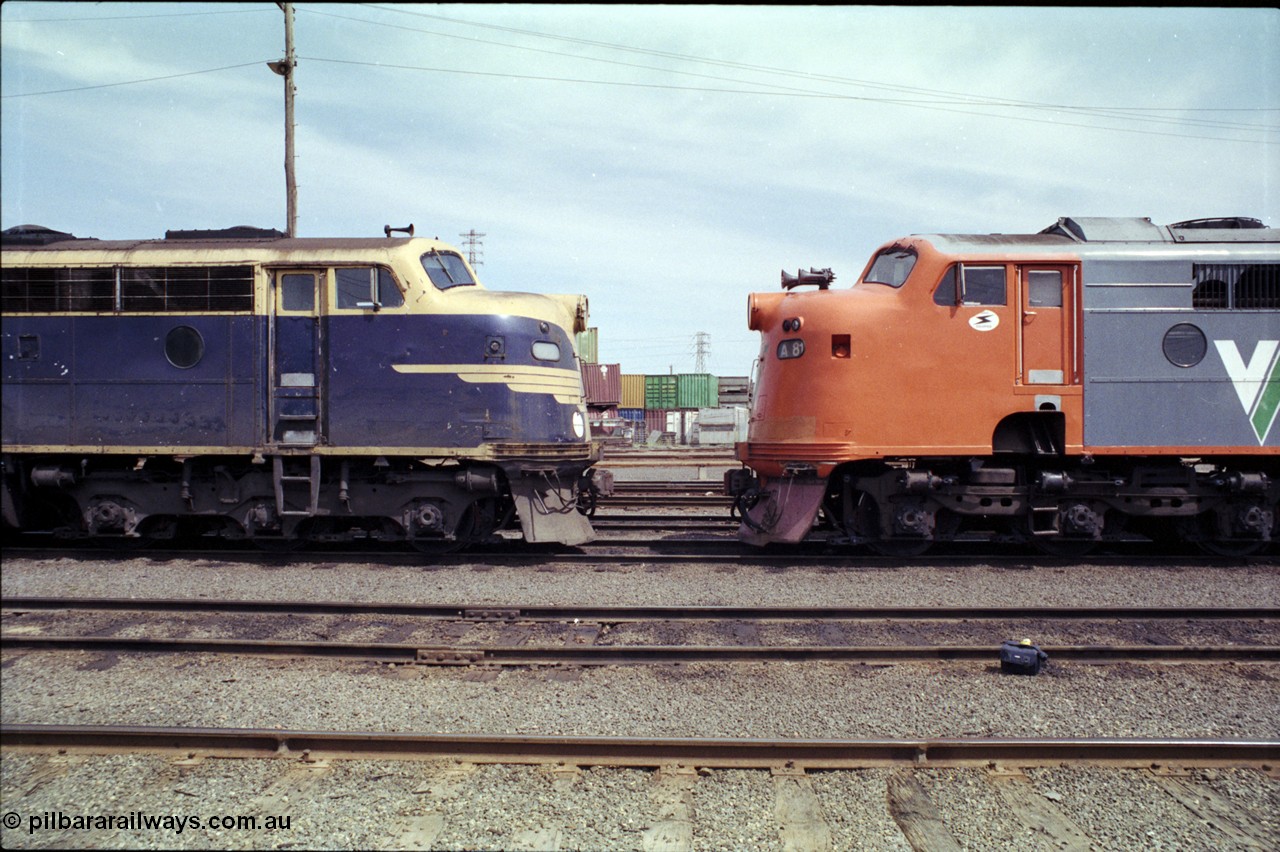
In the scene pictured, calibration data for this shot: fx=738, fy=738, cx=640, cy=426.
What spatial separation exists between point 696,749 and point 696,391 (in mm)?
40881

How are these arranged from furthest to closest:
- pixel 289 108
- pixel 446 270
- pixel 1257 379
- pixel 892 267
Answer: pixel 289 108 → pixel 446 270 → pixel 892 267 → pixel 1257 379

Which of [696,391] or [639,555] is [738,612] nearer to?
[639,555]

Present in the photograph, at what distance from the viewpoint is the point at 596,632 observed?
248 inches

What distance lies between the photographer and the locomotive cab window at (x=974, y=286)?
8430mm

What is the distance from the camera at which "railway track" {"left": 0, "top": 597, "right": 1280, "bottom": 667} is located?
5660 millimetres

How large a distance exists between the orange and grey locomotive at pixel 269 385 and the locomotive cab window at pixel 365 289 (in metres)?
0.02

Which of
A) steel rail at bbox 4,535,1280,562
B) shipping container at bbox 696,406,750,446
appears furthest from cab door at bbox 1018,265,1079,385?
shipping container at bbox 696,406,750,446

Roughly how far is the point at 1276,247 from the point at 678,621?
26.2 ft

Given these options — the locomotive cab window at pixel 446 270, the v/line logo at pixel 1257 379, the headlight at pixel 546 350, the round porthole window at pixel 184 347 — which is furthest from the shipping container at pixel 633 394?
the v/line logo at pixel 1257 379

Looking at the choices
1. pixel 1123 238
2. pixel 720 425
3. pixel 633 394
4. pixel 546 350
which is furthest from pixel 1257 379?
pixel 633 394

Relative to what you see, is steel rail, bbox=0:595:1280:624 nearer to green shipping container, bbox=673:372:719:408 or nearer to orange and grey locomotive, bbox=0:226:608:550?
orange and grey locomotive, bbox=0:226:608:550

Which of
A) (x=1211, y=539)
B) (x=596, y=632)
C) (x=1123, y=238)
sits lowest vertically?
(x=596, y=632)

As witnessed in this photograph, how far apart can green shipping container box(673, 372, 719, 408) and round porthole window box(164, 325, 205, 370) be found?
36259 millimetres

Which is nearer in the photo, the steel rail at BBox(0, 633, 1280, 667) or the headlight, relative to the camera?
the steel rail at BBox(0, 633, 1280, 667)
